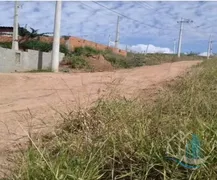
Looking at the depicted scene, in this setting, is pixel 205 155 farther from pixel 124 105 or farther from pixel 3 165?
pixel 3 165

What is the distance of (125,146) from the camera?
272 cm

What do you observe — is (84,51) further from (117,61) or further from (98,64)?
(98,64)

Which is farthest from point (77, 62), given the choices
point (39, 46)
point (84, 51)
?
point (39, 46)

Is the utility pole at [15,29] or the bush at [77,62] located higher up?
the utility pole at [15,29]

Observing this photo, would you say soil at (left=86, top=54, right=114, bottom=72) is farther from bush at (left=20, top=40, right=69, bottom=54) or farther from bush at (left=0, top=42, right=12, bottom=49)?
bush at (left=0, top=42, right=12, bottom=49)

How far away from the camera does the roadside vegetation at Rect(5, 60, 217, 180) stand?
2441mm

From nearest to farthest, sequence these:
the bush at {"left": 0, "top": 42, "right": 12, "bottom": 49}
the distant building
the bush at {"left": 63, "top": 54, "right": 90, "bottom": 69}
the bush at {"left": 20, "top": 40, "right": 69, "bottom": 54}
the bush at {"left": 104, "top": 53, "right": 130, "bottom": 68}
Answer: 1. the bush at {"left": 63, "top": 54, "right": 90, "bottom": 69}
2. the bush at {"left": 20, "top": 40, "right": 69, "bottom": 54}
3. the bush at {"left": 104, "top": 53, "right": 130, "bottom": 68}
4. the bush at {"left": 0, "top": 42, "right": 12, "bottom": 49}
5. the distant building

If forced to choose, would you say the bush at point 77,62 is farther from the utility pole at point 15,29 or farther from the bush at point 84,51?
the utility pole at point 15,29

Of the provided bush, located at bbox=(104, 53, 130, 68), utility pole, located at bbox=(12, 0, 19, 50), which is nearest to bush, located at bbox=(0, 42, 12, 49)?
utility pole, located at bbox=(12, 0, 19, 50)

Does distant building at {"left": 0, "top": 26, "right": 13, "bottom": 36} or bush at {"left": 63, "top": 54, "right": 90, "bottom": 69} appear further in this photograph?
distant building at {"left": 0, "top": 26, "right": 13, "bottom": 36}

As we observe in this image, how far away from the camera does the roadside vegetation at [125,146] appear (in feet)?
8.01

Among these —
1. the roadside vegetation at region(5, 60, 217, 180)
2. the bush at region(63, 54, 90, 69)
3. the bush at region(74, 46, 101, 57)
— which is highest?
the bush at region(74, 46, 101, 57)

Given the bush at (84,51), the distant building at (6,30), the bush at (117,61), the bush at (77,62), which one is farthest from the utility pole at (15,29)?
the distant building at (6,30)

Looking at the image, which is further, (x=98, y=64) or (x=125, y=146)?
(x=98, y=64)
